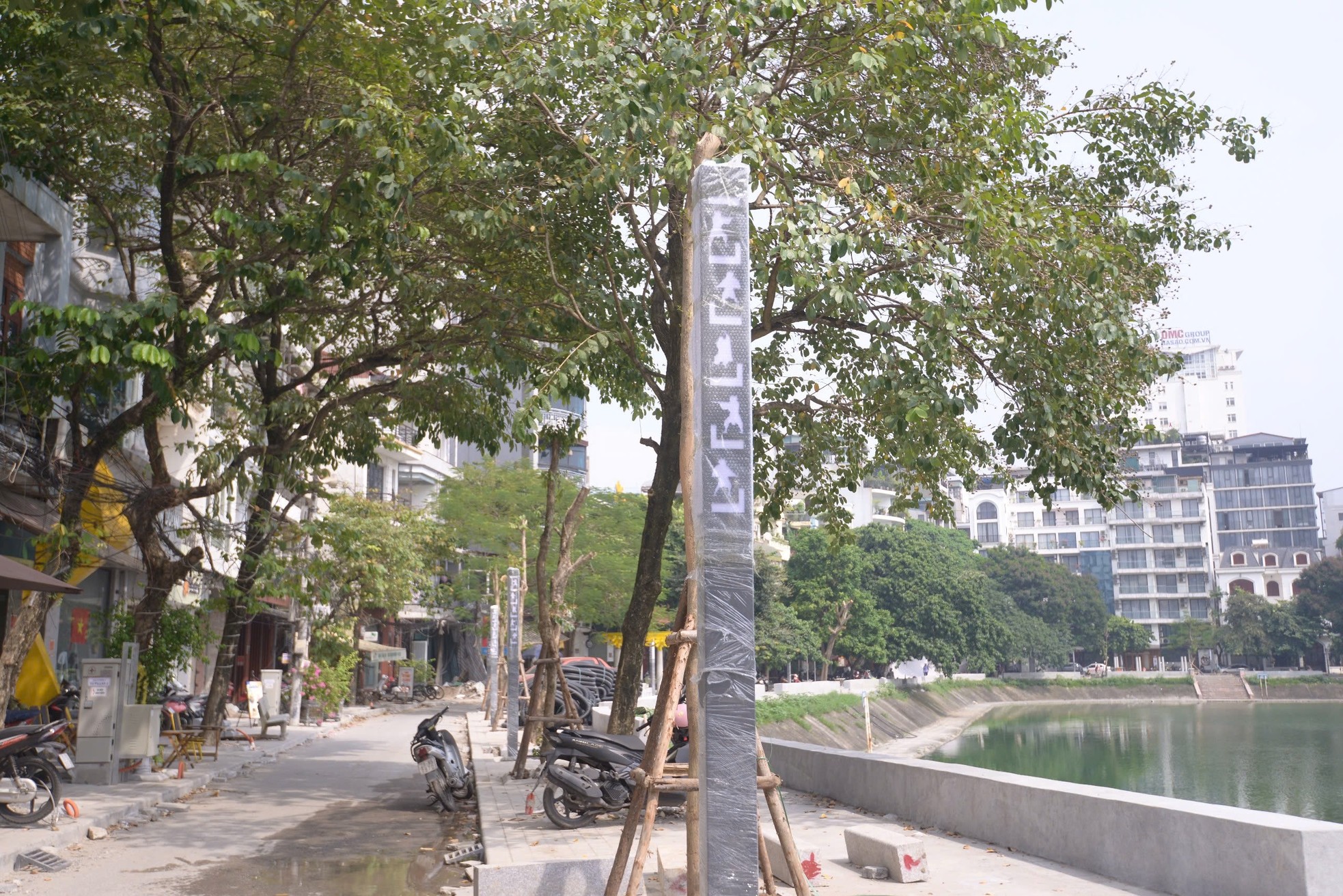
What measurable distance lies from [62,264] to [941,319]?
1163cm

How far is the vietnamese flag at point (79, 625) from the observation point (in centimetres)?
1905

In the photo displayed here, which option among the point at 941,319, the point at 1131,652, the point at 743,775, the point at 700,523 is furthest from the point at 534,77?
the point at 1131,652

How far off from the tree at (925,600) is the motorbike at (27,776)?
55178mm

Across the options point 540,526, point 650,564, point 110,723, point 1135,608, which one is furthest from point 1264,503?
point 110,723

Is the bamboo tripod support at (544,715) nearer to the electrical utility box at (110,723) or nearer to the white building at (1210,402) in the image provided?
the electrical utility box at (110,723)

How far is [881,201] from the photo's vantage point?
10977 millimetres

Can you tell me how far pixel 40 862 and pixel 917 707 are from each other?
55.7m

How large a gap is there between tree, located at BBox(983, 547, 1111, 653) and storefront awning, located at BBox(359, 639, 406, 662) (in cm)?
5704

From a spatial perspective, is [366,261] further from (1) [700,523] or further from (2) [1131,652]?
(2) [1131,652]

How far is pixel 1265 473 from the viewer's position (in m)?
111

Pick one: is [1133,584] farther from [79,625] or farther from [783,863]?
[783,863]

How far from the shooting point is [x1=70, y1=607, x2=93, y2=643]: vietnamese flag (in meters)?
19.0

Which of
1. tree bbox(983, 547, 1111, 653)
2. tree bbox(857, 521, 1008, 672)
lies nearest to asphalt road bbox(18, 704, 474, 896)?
tree bbox(857, 521, 1008, 672)

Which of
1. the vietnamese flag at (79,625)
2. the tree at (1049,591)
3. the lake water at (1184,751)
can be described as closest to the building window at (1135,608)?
the tree at (1049,591)
